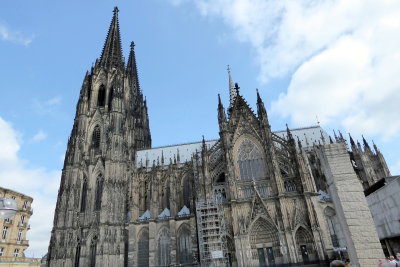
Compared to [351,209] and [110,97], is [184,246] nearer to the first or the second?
[110,97]

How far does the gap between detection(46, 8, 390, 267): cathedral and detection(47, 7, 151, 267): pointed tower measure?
126 mm

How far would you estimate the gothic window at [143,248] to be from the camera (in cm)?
3220

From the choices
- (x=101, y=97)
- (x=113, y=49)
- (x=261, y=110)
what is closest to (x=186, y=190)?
(x=261, y=110)

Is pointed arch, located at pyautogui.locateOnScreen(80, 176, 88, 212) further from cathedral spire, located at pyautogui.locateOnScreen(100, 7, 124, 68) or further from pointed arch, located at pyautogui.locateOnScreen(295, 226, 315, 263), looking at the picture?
pointed arch, located at pyautogui.locateOnScreen(295, 226, 315, 263)

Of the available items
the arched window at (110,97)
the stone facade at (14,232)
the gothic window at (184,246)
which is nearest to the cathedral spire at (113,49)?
the arched window at (110,97)

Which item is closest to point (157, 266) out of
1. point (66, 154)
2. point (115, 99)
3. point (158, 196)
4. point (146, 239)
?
point (146, 239)

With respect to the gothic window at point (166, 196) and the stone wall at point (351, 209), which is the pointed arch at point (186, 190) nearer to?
the gothic window at point (166, 196)

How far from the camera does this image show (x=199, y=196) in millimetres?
29984

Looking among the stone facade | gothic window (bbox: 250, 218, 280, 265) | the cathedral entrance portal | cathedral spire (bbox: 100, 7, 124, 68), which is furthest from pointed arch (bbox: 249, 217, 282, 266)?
cathedral spire (bbox: 100, 7, 124, 68)

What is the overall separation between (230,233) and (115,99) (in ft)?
83.8

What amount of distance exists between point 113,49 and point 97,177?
23.7 m

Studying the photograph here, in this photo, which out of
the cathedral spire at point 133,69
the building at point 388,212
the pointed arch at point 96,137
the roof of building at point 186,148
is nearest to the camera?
the building at point 388,212

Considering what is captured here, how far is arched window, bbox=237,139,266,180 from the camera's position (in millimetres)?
31562

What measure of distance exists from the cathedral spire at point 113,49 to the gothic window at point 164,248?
92.5ft
